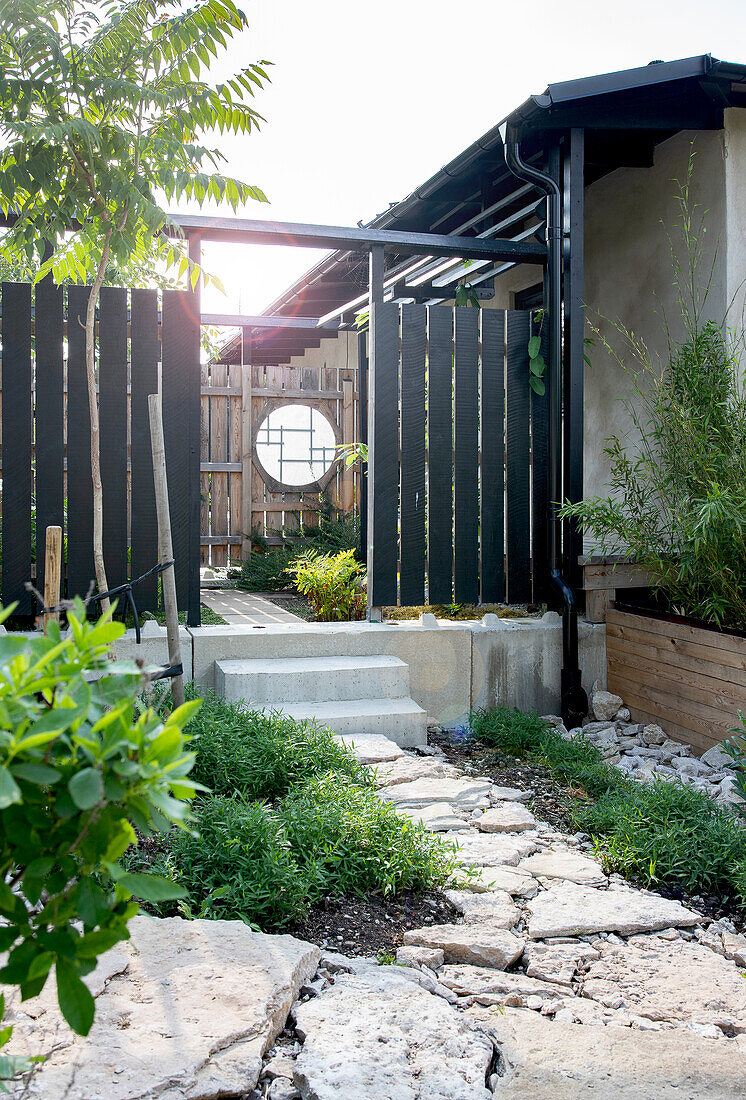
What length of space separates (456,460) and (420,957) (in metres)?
3.76

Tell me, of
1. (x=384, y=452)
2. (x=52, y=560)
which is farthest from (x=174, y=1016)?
(x=384, y=452)

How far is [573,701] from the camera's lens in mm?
5617

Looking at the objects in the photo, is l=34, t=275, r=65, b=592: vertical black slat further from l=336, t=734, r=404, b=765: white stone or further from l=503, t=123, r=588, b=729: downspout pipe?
l=503, t=123, r=588, b=729: downspout pipe

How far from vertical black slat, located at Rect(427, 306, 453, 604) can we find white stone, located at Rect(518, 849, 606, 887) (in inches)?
100

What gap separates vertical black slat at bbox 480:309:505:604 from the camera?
5801 millimetres

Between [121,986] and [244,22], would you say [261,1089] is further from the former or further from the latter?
[244,22]

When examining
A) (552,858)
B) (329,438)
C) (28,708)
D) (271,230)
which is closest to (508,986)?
(552,858)

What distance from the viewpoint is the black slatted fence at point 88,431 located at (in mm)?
4922

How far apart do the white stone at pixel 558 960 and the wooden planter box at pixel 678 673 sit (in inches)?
85.6

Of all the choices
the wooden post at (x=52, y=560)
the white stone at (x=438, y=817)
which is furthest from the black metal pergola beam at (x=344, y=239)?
the white stone at (x=438, y=817)

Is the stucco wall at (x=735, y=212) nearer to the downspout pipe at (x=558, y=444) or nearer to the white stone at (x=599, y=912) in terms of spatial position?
the downspout pipe at (x=558, y=444)

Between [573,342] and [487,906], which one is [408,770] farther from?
[573,342]

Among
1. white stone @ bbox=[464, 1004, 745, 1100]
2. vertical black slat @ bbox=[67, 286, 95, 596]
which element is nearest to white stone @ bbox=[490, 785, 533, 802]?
white stone @ bbox=[464, 1004, 745, 1100]

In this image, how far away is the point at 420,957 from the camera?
2.49m
